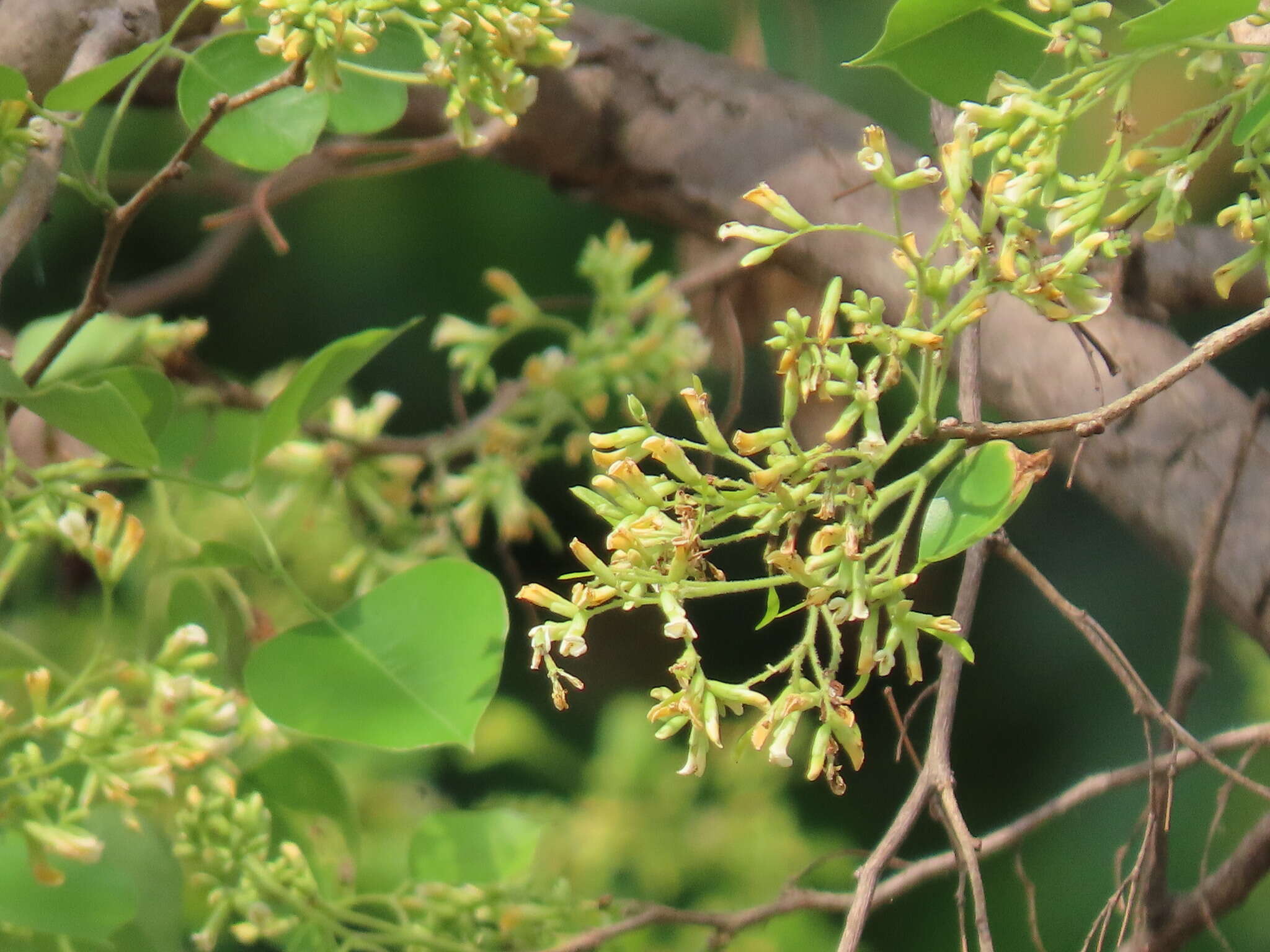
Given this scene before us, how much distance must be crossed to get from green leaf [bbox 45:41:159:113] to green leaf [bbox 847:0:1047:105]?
9.9 inches

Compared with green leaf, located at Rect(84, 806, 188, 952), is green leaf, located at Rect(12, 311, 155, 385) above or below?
above

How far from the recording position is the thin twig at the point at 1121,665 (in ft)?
1.32

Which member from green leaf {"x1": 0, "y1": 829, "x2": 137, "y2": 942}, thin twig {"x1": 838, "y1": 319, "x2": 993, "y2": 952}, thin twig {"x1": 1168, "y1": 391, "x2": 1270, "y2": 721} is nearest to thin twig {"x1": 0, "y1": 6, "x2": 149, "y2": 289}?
green leaf {"x1": 0, "y1": 829, "x2": 137, "y2": 942}

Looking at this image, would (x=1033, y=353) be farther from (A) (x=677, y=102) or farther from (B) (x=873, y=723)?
Result: (B) (x=873, y=723)

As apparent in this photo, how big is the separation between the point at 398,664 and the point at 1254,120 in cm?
35

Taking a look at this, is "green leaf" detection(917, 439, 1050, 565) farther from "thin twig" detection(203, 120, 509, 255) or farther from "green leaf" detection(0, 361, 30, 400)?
"thin twig" detection(203, 120, 509, 255)

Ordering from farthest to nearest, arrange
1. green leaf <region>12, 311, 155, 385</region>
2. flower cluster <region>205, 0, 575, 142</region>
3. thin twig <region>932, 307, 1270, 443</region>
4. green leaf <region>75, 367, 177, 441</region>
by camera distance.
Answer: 1. green leaf <region>12, 311, 155, 385</region>
2. green leaf <region>75, 367, 177, 441</region>
3. flower cluster <region>205, 0, 575, 142</region>
4. thin twig <region>932, 307, 1270, 443</region>

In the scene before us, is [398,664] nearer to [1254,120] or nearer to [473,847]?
[473,847]

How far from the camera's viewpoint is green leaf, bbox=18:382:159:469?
1.42 feet

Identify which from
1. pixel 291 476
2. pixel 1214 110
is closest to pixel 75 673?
pixel 291 476

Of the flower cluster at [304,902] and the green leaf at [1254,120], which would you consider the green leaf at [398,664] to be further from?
the green leaf at [1254,120]

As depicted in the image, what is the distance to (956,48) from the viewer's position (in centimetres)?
42

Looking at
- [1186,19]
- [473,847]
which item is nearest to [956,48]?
[1186,19]

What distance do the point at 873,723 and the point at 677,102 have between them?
0.76m
